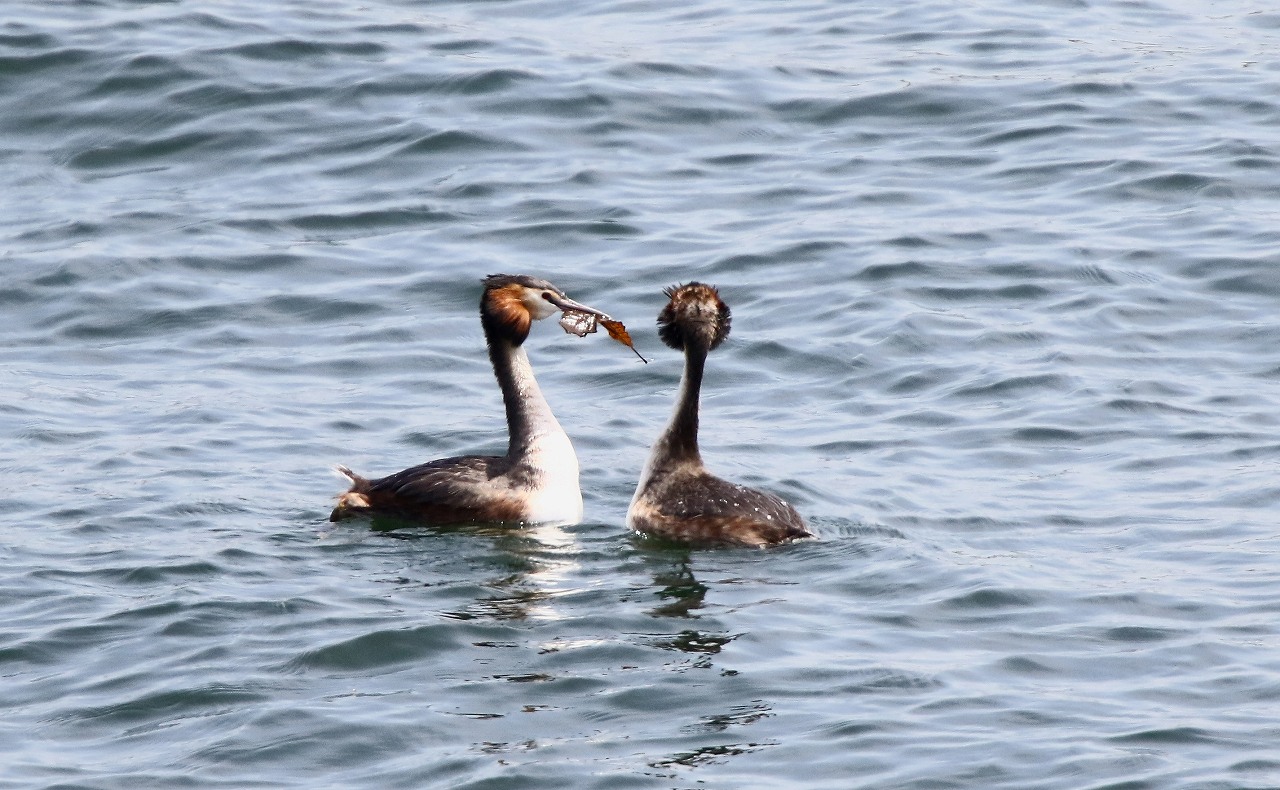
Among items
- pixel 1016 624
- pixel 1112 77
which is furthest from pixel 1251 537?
pixel 1112 77

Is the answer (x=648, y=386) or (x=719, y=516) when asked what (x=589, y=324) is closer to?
(x=719, y=516)

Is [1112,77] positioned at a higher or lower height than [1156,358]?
higher

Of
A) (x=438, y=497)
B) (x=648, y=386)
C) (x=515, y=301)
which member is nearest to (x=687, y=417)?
(x=515, y=301)

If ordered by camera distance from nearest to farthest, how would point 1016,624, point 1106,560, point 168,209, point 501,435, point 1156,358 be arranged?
point 1016,624, point 1106,560, point 501,435, point 1156,358, point 168,209

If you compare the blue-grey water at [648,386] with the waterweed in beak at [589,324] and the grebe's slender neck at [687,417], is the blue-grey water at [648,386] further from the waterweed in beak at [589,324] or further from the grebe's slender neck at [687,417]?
the waterweed in beak at [589,324]

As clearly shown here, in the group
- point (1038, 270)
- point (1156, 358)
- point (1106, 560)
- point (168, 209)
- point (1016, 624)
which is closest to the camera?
point (1016, 624)

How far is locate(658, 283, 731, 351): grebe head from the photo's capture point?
11.8 m

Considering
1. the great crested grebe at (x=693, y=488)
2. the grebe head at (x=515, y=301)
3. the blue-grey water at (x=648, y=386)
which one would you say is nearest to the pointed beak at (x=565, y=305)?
the grebe head at (x=515, y=301)

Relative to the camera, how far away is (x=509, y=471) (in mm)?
11836

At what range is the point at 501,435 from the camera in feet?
44.8

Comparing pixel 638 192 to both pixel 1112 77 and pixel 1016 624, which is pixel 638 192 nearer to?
pixel 1112 77

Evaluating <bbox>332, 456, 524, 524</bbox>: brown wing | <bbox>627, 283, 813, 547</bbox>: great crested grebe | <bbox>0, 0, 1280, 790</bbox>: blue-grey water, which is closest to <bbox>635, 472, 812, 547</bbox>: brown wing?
<bbox>627, 283, 813, 547</bbox>: great crested grebe

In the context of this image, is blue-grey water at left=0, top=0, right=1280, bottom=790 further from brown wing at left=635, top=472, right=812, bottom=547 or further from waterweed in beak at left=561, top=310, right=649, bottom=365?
waterweed in beak at left=561, top=310, right=649, bottom=365

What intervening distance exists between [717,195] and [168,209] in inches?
196
